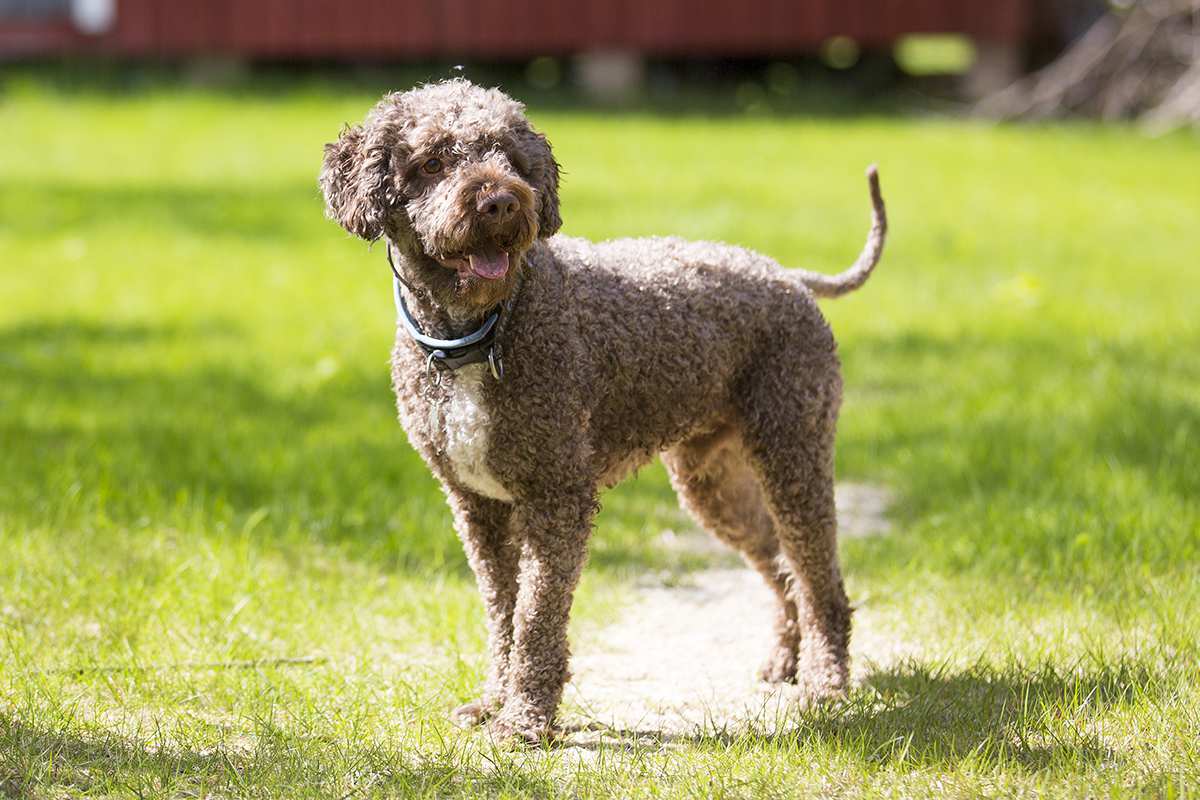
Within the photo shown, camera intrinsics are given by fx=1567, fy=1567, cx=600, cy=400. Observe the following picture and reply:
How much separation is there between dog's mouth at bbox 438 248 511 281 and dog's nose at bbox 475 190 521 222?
130 millimetres

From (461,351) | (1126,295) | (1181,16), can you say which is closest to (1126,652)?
(461,351)

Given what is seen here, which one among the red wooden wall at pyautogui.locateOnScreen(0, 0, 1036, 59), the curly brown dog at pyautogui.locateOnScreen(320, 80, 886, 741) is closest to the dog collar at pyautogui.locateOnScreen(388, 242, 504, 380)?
the curly brown dog at pyautogui.locateOnScreen(320, 80, 886, 741)

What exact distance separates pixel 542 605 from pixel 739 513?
1.10 meters

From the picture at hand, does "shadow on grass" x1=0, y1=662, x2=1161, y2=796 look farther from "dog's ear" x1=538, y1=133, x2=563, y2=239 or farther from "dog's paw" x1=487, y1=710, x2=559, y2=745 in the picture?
"dog's ear" x1=538, y1=133, x2=563, y2=239

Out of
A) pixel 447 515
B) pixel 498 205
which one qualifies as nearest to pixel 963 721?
pixel 498 205

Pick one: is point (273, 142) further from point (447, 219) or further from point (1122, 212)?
point (447, 219)

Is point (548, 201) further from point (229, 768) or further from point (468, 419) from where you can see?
point (229, 768)

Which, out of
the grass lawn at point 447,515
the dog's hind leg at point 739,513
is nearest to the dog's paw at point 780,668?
the dog's hind leg at point 739,513

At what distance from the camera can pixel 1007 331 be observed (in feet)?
29.9

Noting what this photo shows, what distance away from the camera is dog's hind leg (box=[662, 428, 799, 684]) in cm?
523

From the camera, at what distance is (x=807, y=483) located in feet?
16.3

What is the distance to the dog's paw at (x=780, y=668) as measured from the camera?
5207 millimetres

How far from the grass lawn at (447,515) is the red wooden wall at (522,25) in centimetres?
445

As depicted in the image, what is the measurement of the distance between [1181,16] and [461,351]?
45.8ft
